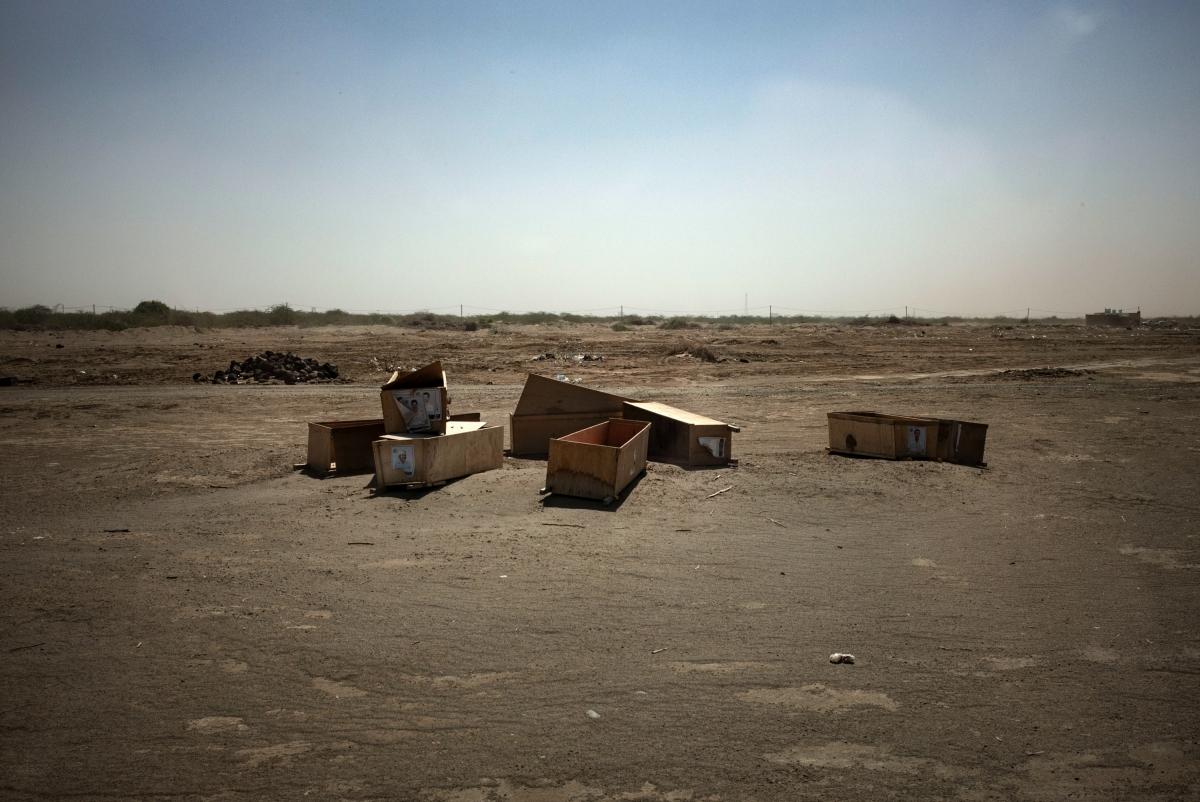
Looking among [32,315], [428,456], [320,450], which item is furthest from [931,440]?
[32,315]

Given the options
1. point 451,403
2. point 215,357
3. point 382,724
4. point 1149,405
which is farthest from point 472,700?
point 215,357

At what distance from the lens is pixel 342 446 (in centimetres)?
1017

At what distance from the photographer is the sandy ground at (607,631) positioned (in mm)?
3650

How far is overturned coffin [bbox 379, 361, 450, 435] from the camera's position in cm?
961

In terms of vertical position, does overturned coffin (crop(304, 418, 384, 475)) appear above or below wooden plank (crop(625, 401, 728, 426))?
below

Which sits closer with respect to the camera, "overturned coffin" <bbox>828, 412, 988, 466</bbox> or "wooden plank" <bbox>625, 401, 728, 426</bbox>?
"wooden plank" <bbox>625, 401, 728, 426</bbox>

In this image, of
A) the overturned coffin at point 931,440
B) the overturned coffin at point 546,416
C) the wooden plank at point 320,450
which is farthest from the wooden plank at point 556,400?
the overturned coffin at point 931,440

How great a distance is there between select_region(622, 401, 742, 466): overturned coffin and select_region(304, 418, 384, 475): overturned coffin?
3774mm

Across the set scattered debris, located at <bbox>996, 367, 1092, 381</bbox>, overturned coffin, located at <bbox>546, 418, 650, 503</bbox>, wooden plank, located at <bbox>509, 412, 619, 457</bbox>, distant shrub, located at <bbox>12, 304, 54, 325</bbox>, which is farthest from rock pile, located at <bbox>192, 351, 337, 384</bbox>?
distant shrub, located at <bbox>12, 304, 54, 325</bbox>

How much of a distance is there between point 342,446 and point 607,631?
6122 millimetres

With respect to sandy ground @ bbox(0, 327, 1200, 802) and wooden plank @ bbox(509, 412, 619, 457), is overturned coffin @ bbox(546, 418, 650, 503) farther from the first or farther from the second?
wooden plank @ bbox(509, 412, 619, 457)

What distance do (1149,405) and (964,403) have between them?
3869 mm

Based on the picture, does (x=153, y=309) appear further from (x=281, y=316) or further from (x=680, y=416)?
Answer: (x=680, y=416)

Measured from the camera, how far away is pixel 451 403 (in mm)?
18219
